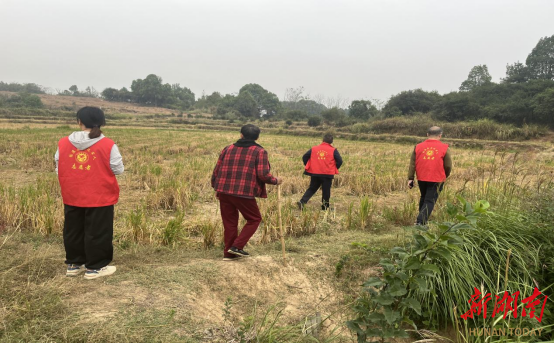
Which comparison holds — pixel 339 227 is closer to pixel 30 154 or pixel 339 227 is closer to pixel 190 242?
pixel 190 242

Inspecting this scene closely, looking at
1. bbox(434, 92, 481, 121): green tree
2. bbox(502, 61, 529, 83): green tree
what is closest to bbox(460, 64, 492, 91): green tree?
bbox(502, 61, 529, 83): green tree

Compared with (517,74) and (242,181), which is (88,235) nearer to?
(242,181)

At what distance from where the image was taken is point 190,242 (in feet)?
13.5

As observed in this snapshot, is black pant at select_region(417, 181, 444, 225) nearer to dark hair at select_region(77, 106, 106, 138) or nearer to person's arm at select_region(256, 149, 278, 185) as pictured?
person's arm at select_region(256, 149, 278, 185)

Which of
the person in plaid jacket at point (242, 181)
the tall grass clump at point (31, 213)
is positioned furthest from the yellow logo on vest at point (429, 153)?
the tall grass clump at point (31, 213)

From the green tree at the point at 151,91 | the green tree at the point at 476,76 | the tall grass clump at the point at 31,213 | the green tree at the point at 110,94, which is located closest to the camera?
the tall grass clump at the point at 31,213

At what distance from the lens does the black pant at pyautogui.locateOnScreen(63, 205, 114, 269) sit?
9.50 feet

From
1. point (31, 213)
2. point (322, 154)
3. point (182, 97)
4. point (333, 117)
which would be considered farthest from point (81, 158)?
point (182, 97)

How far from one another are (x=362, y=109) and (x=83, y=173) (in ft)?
170

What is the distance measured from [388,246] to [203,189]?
5.20 metres

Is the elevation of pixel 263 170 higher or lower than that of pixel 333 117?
lower

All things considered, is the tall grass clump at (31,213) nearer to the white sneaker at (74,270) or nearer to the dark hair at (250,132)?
the white sneaker at (74,270)

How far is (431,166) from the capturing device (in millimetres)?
4559

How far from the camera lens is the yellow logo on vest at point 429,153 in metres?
4.55
